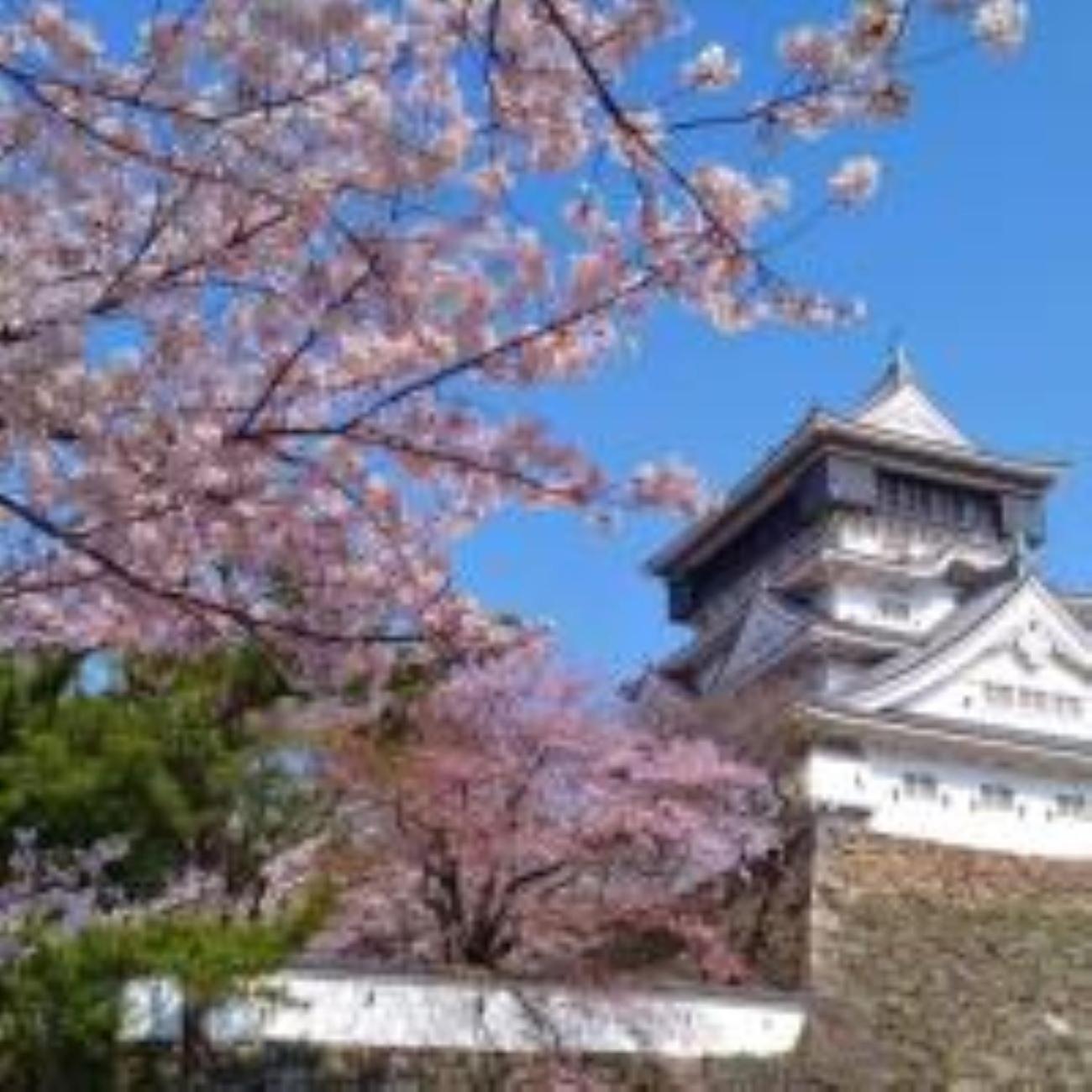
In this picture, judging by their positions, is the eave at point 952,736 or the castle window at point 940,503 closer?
the eave at point 952,736

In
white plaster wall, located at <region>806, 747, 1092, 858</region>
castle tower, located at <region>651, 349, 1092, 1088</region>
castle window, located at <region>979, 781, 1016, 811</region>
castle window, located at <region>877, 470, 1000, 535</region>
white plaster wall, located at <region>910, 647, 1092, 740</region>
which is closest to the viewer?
castle tower, located at <region>651, 349, 1092, 1088</region>

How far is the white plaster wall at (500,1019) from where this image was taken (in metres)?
A: 16.9

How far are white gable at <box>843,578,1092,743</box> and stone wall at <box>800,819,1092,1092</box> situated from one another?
9.42 ft

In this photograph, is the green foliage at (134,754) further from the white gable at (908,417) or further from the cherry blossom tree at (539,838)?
the white gable at (908,417)

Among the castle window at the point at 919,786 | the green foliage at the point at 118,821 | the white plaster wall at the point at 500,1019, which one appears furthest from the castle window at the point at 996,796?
the green foliage at the point at 118,821

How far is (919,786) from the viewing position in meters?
24.5


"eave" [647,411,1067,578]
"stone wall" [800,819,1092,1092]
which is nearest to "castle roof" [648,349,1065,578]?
"eave" [647,411,1067,578]

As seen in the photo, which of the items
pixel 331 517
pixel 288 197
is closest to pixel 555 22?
pixel 288 197

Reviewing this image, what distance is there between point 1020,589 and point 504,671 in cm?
852

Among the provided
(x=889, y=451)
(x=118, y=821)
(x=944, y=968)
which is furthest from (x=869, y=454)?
(x=118, y=821)

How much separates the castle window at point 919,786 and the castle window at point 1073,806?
1.46 metres

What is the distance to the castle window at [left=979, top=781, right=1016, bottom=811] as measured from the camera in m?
24.7

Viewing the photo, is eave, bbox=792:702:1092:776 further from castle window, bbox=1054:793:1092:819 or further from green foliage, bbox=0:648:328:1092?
green foliage, bbox=0:648:328:1092

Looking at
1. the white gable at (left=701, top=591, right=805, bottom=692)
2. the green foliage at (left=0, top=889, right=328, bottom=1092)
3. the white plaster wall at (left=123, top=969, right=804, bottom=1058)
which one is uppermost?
the white gable at (left=701, top=591, right=805, bottom=692)
